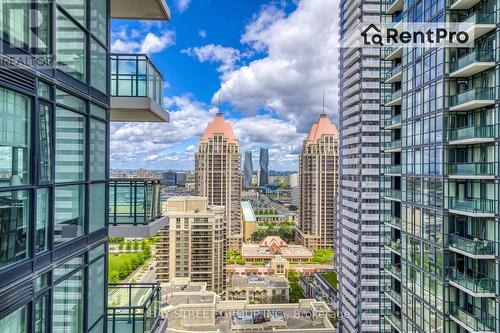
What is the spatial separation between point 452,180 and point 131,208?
9.72 meters

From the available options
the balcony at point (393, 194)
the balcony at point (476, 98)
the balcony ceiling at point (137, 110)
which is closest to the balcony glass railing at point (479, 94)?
the balcony at point (476, 98)

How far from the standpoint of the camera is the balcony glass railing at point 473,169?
32.3 ft

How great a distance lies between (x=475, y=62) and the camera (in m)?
9.87

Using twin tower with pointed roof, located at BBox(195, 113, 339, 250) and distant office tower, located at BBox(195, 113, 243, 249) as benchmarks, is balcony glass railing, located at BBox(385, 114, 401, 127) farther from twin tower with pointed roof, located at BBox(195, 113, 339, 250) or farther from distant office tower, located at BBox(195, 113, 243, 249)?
distant office tower, located at BBox(195, 113, 243, 249)

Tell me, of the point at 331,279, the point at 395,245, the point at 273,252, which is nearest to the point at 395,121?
the point at 395,245

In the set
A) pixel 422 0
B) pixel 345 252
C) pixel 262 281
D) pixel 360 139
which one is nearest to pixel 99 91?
pixel 422 0

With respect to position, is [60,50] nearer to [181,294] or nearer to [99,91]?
[99,91]

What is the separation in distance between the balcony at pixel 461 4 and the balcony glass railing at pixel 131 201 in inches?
405

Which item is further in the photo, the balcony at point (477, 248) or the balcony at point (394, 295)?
the balcony at point (394, 295)

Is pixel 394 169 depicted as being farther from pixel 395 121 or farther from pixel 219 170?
pixel 219 170

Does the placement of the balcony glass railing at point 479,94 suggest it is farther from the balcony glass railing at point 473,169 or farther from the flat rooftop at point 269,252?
the flat rooftop at point 269,252

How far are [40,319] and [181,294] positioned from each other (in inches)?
1214

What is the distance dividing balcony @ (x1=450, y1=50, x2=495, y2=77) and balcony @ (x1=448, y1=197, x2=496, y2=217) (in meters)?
3.71

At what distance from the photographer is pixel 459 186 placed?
11.1 meters
